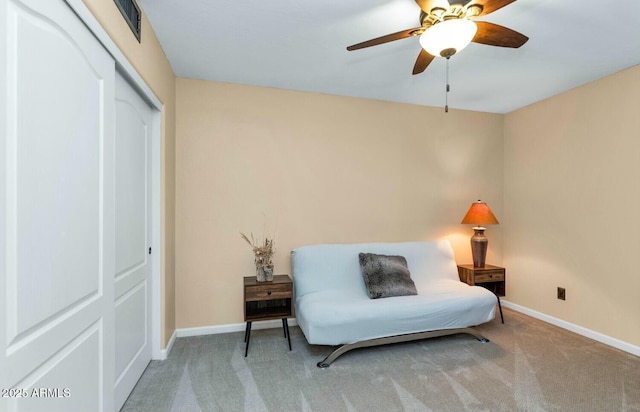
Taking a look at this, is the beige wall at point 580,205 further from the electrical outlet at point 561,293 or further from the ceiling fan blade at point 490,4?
the ceiling fan blade at point 490,4

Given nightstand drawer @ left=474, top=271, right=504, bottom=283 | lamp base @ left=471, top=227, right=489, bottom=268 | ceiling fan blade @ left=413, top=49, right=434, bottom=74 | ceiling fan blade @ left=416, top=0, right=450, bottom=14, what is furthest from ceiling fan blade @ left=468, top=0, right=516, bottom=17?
nightstand drawer @ left=474, top=271, right=504, bottom=283

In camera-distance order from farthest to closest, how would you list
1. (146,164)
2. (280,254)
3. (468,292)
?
(280,254), (468,292), (146,164)

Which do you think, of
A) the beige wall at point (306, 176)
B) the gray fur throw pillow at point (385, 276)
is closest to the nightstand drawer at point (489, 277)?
the beige wall at point (306, 176)

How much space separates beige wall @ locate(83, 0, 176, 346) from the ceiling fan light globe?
64.5 inches

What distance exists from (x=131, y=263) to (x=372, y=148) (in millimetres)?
2584

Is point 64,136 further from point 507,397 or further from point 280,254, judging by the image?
point 507,397

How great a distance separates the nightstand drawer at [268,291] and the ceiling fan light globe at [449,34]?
212 cm

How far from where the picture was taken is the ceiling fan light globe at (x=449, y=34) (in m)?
1.58

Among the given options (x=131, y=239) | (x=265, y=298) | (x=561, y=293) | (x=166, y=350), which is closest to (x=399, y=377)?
(x=265, y=298)

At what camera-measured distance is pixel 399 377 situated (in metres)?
2.24

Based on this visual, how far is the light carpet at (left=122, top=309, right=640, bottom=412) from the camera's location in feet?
6.35

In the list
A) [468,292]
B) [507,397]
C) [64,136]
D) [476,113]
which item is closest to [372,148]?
[476,113]

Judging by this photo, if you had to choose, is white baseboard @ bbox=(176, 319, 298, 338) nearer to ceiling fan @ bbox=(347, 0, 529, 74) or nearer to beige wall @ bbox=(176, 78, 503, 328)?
beige wall @ bbox=(176, 78, 503, 328)

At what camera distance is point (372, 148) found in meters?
3.53
